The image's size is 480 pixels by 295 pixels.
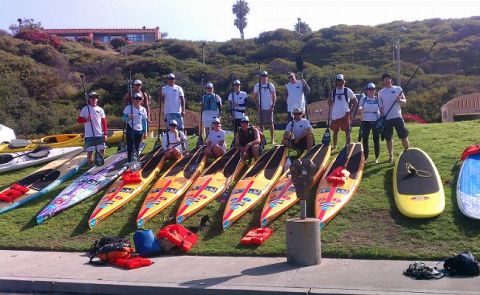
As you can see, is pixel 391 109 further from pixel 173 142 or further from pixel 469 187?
pixel 173 142

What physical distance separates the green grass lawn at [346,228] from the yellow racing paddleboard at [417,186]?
0.13m

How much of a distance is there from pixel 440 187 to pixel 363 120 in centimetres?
258

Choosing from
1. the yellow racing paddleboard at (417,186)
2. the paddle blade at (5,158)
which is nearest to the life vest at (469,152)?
the yellow racing paddleboard at (417,186)

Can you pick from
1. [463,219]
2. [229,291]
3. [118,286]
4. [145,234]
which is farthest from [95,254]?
[463,219]

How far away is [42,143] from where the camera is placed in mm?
16438

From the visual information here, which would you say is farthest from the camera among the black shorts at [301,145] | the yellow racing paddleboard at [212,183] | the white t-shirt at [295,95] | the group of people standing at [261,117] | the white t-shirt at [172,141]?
the white t-shirt at [295,95]

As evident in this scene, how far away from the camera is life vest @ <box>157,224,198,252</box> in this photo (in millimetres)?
8758

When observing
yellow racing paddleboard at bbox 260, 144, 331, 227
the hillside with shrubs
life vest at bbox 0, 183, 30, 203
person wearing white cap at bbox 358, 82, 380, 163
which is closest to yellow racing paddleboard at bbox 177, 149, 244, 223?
yellow racing paddleboard at bbox 260, 144, 331, 227

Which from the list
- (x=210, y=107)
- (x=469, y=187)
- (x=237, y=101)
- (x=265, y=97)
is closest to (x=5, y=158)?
(x=210, y=107)

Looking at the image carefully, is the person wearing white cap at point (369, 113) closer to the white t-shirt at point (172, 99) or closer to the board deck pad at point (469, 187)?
the board deck pad at point (469, 187)

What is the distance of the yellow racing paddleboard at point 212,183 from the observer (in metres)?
10.2

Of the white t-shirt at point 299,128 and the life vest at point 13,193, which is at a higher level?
the white t-shirt at point 299,128

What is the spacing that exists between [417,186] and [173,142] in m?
5.37

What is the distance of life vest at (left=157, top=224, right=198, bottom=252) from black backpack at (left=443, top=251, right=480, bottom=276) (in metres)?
3.56
